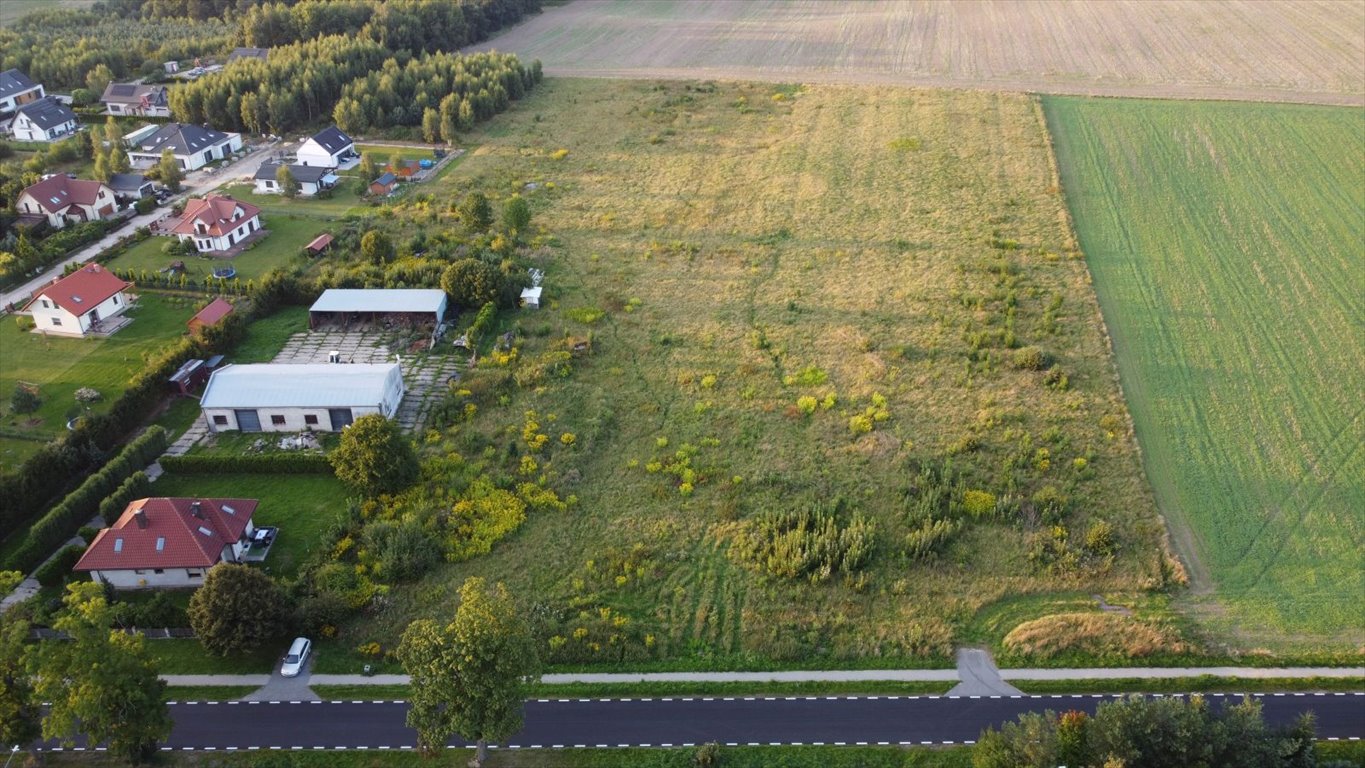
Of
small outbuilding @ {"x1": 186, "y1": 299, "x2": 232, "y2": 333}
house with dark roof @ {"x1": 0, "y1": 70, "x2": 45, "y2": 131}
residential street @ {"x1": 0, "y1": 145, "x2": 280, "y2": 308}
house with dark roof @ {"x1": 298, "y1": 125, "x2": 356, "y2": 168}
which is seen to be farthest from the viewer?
house with dark roof @ {"x1": 0, "y1": 70, "x2": 45, "y2": 131}

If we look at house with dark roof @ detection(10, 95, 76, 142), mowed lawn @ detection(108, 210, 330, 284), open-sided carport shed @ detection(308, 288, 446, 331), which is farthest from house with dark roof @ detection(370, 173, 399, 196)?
house with dark roof @ detection(10, 95, 76, 142)

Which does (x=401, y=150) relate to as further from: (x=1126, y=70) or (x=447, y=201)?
(x=1126, y=70)

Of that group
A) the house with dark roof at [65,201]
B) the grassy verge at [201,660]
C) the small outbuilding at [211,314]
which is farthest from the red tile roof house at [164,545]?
the house with dark roof at [65,201]

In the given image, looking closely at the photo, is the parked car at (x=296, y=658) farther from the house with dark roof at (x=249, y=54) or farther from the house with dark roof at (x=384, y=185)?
the house with dark roof at (x=249, y=54)

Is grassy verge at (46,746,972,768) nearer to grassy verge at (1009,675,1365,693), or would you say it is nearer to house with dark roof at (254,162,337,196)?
grassy verge at (1009,675,1365,693)

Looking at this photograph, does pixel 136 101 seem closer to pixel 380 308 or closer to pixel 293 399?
pixel 380 308

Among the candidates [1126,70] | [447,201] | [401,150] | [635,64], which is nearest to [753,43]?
[635,64]
